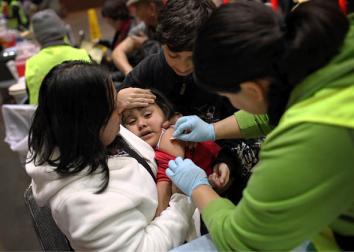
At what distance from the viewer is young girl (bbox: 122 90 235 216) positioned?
4.33 ft

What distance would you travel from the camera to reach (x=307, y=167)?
72 cm

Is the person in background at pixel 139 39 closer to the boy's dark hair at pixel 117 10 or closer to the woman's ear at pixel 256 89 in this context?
the boy's dark hair at pixel 117 10

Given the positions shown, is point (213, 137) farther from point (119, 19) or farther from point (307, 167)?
point (119, 19)

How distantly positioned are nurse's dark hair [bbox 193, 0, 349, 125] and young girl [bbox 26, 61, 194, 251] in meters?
0.38

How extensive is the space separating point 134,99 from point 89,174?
425 mm

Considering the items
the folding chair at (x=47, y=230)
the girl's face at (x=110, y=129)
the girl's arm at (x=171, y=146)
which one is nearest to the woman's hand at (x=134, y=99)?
the girl's arm at (x=171, y=146)

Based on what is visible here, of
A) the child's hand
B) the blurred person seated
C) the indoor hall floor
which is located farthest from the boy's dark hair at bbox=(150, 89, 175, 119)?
the blurred person seated

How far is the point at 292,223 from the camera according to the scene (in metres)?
0.76

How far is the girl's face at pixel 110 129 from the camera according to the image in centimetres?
110

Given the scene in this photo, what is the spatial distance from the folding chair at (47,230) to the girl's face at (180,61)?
2.29ft

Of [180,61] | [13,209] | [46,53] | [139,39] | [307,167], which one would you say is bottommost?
[13,209]

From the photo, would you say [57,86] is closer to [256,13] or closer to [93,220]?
[93,220]

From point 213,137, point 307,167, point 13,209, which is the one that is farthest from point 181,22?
point 13,209

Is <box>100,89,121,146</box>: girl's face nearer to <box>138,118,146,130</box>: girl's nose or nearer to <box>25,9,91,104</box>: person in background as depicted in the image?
<box>138,118,146,130</box>: girl's nose
